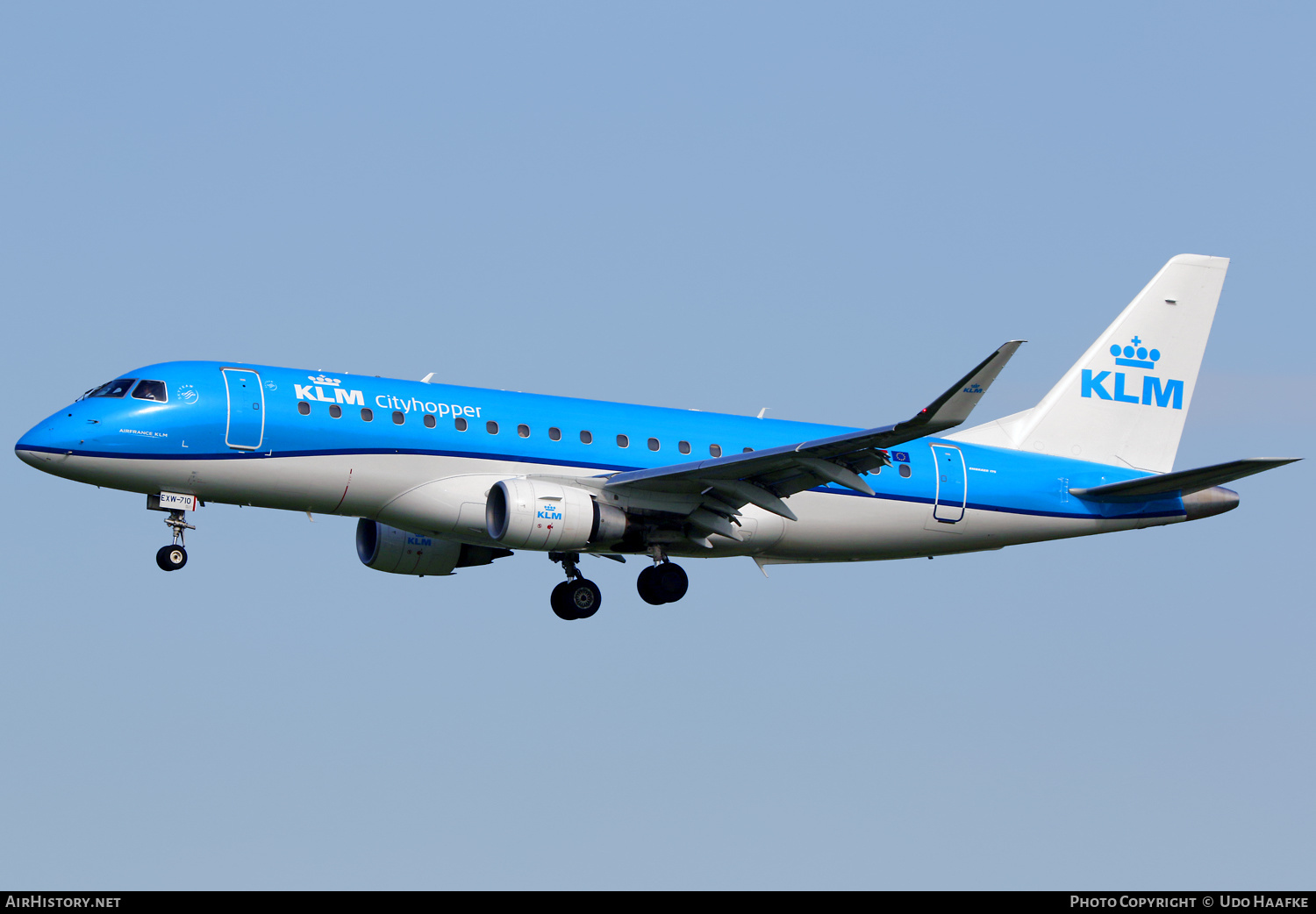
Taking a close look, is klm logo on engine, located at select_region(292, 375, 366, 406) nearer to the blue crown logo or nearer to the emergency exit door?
the emergency exit door

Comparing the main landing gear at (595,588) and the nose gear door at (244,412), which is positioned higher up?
the nose gear door at (244,412)

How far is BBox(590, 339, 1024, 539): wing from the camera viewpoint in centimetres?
2966

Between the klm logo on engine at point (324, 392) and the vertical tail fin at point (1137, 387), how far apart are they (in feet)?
49.6

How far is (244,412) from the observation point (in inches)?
1303

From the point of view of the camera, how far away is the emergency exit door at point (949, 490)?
1522 inches

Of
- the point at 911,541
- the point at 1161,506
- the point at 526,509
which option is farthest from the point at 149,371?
the point at 1161,506

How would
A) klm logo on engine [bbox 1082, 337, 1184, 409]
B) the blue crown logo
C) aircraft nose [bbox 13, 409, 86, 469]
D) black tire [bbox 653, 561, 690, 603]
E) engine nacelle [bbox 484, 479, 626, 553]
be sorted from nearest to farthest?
aircraft nose [bbox 13, 409, 86, 469] → engine nacelle [bbox 484, 479, 626, 553] → black tire [bbox 653, 561, 690, 603] → klm logo on engine [bbox 1082, 337, 1184, 409] → the blue crown logo

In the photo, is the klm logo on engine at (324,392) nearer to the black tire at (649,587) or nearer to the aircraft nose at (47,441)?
the aircraft nose at (47,441)

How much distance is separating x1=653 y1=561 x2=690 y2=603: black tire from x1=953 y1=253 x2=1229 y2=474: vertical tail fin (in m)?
8.53

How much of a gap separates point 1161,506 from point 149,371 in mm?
23148

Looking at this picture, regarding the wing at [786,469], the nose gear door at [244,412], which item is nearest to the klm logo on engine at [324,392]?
the nose gear door at [244,412]

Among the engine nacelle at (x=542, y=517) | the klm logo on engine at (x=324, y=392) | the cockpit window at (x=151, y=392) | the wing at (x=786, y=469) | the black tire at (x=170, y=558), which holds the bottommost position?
the black tire at (x=170, y=558)

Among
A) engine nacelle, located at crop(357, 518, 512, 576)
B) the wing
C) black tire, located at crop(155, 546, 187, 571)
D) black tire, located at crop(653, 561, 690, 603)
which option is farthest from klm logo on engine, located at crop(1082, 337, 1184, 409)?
black tire, located at crop(155, 546, 187, 571)
